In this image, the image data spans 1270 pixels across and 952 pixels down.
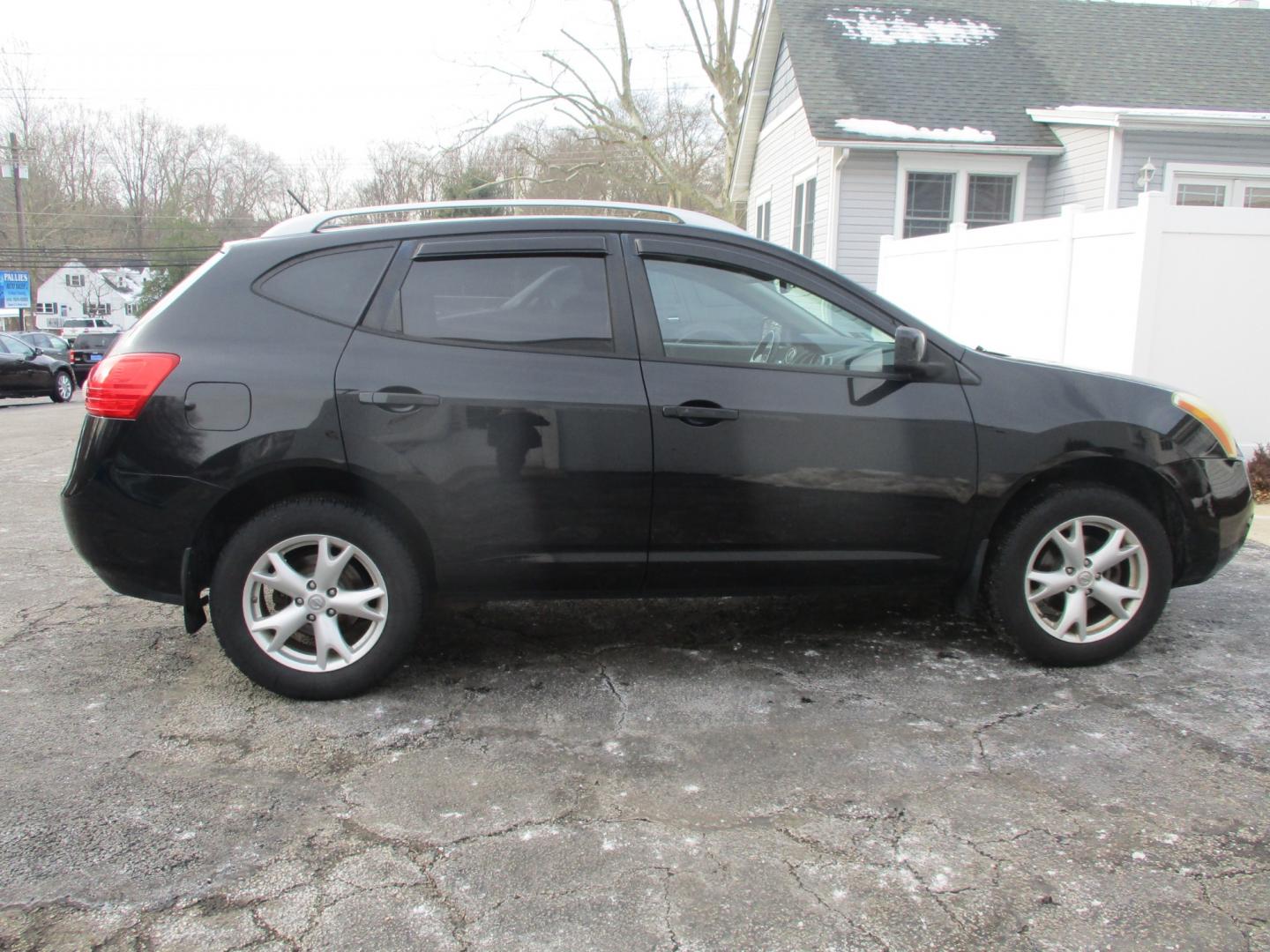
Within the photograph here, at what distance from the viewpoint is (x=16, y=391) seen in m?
19.6

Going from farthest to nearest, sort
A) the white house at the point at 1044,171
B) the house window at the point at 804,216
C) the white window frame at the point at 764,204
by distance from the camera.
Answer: the white window frame at the point at 764,204, the house window at the point at 804,216, the white house at the point at 1044,171

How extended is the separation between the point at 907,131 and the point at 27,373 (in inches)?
672

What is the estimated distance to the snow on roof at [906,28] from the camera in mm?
16844

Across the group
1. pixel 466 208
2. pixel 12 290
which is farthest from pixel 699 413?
pixel 12 290

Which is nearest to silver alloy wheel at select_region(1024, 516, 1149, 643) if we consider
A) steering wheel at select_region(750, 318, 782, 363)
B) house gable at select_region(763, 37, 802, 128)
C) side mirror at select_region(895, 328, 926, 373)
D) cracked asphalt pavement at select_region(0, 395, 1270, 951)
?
cracked asphalt pavement at select_region(0, 395, 1270, 951)

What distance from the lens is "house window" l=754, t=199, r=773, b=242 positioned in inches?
807

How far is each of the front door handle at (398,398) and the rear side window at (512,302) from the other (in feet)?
0.79

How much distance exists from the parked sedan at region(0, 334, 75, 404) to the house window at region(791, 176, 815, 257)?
49.6 feet

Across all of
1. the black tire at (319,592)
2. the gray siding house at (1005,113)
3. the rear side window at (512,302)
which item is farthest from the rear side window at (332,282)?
the gray siding house at (1005,113)

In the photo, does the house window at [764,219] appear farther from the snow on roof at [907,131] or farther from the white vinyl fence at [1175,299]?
the white vinyl fence at [1175,299]

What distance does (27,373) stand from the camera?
1981 cm

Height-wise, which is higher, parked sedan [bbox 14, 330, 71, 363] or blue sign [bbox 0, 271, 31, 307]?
blue sign [bbox 0, 271, 31, 307]

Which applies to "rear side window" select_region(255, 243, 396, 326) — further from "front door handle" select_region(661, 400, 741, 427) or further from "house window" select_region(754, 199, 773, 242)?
"house window" select_region(754, 199, 773, 242)

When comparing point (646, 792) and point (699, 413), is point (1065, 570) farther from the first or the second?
point (646, 792)
